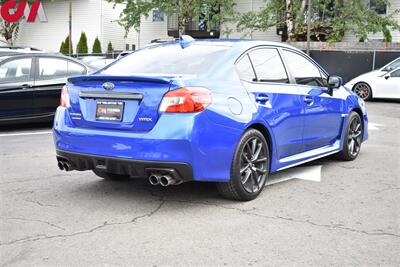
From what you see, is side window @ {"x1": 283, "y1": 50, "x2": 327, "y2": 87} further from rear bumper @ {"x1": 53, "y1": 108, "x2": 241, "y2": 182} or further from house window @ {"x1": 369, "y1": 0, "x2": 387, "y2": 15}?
house window @ {"x1": 369, "y1": 0, "x2": 387, "y2": 15}

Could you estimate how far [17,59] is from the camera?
10070 millimetres

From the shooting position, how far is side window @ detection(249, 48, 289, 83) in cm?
576

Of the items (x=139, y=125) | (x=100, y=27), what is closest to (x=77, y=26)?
(x=100, y=27)

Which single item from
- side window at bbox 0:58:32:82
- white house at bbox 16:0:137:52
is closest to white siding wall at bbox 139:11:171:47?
white house at bbox 16:0:137:52

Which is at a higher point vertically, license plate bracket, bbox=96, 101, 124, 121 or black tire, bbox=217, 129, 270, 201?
license plate bracket, bbox=96, 101, 124, 121

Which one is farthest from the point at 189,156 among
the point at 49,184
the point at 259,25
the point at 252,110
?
the point at 259,25

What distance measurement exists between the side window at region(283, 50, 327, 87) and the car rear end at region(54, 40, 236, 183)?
162 cm

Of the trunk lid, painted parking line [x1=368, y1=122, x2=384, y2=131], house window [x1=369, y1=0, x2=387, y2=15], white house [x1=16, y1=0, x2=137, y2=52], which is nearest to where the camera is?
the trunk lid

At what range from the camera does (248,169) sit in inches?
210

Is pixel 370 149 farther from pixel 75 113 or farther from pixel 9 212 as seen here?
pixel 9 212

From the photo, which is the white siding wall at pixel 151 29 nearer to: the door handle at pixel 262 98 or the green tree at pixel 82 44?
the green tree at pixel 82 44

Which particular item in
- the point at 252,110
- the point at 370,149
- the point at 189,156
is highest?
the point at 252,110

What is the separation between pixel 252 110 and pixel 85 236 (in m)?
1.98

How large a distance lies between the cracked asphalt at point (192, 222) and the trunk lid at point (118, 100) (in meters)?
0.77
